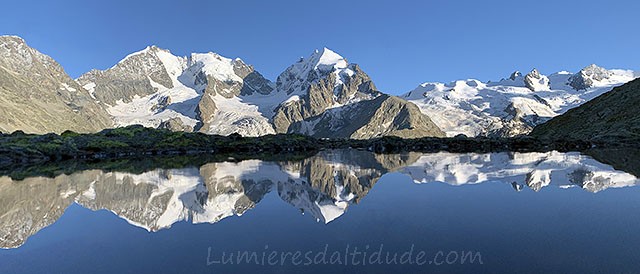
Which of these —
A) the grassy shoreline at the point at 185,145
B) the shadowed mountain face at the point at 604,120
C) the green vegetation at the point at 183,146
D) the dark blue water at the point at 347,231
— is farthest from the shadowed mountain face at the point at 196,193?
the shadowed mountain face at the point at 604,120

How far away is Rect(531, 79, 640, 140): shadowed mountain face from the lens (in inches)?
2621

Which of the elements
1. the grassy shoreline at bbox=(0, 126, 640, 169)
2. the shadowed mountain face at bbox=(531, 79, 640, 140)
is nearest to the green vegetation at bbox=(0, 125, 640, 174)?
the grassy shoreline at bbox=(0, 126, 640, 169)

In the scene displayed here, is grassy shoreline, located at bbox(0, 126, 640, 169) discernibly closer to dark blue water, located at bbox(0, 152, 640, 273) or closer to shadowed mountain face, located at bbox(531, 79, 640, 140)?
shadowed mountain face, located at bbox(531, 79, 640, 140)

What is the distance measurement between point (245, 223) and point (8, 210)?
959cm

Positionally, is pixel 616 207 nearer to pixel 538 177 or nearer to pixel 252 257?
pixel 538 177

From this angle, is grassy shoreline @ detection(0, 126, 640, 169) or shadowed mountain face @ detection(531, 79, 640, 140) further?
shadowed mountain face @ detection(531, 79, 640, 140)

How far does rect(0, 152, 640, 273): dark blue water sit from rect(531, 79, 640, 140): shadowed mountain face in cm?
5957

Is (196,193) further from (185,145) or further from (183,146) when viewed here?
(185,145)

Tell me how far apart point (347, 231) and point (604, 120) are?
8932cm

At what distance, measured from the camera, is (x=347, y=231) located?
10539 millimetres

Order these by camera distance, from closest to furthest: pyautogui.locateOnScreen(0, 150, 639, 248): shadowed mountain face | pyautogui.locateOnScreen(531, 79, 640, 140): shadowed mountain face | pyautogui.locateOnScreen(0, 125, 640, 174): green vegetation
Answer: pyautogui.locateOnScreen(0, 150, 639, 248): shadowed mountain face → pyautogui.locateOnScreen(0, 125, 640, 174): green vegetation → pyautogui.locateOnScreen(531, 79, 640, 140): shadowed mountain face

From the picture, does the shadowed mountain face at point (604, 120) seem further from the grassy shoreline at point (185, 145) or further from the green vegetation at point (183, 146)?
the green vegetation at point (183, 146)

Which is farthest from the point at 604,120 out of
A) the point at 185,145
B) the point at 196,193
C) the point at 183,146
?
the point at 196,193

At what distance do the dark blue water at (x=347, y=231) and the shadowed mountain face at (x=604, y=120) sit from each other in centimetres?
5957
